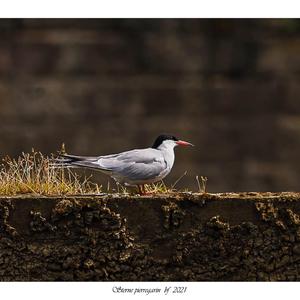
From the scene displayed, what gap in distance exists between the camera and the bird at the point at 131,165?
7598 mm

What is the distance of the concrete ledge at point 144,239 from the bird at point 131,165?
0.46 m

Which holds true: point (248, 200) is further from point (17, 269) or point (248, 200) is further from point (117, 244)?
point (17, 269)

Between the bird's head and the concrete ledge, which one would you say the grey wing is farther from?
the concrete ledge

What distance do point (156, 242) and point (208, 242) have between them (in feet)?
0.90

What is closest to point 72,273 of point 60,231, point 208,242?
point 60,231

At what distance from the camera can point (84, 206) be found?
712 cm

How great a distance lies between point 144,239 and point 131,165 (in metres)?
0.67

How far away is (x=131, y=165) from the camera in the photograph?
25.2ft

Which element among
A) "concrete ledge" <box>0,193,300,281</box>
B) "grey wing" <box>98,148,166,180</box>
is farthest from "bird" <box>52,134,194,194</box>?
"concrete ledge" <box>0,193,300,281</box>

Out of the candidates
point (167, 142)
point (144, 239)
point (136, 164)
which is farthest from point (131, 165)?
point (144, 239)

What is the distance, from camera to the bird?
24.9 feet

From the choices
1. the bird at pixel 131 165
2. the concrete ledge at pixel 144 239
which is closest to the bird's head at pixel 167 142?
the bird at pixel 131 165

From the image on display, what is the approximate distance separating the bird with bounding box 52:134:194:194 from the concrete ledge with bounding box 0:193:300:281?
0.46 meters

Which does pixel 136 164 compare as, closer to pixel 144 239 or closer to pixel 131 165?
pixel 131 165
